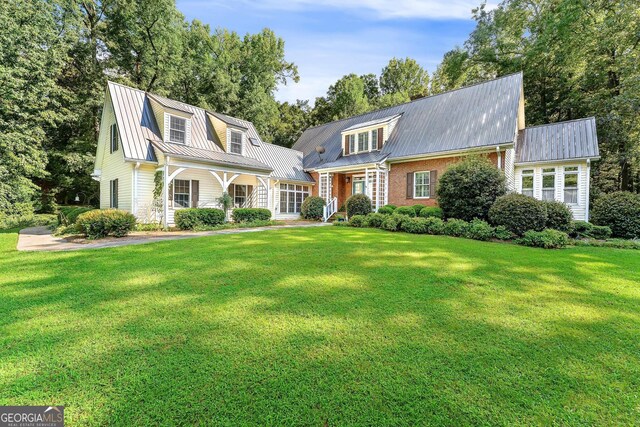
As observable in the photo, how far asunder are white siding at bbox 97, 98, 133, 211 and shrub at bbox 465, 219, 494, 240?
14757 millimetres

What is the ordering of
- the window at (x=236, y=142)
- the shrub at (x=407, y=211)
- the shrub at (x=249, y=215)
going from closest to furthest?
the shrub at (x=407, y=211) < the shrub at (x=249, y=215) < the window at (x=236, y=142)

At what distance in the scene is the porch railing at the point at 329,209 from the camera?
17.8 meters

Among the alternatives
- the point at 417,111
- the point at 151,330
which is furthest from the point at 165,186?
the point at 417,111

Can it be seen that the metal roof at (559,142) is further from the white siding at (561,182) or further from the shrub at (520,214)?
the shrub at (520,214)

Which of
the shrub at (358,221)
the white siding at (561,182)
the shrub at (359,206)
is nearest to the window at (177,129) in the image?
the shrub at (359,206)

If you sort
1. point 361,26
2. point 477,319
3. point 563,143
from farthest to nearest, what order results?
point 563,143 < point 361,26 < point 477,319

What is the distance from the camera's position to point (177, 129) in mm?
14773

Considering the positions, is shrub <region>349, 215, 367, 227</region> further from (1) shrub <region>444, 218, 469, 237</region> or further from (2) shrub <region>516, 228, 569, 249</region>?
(2) shrub <region>516, 228, 569, 249</region>

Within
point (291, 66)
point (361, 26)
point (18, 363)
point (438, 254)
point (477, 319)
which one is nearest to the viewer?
point (18, 363)

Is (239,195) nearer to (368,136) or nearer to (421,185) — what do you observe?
(368,136)

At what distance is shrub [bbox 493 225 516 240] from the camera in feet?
29.9

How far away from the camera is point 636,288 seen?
441 cm

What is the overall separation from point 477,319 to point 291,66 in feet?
113

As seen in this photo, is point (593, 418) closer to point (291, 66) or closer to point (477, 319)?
point (477, 319)
